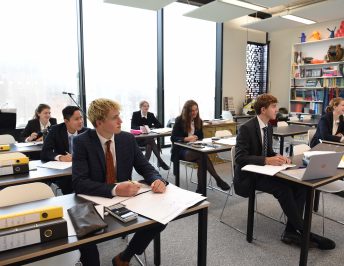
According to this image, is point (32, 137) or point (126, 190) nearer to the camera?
point (126, 190)

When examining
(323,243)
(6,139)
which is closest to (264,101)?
(323,243)

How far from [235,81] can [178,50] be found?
189cm

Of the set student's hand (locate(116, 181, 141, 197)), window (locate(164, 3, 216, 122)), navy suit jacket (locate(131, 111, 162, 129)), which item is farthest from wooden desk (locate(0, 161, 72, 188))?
window (locate(164, 3, 216, 122))

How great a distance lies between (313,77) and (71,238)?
7.29 metres

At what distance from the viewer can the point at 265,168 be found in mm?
2348

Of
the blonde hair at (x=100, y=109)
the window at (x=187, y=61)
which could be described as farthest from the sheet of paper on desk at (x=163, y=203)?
the window at (x=187, y=61)

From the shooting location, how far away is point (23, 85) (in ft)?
17.0

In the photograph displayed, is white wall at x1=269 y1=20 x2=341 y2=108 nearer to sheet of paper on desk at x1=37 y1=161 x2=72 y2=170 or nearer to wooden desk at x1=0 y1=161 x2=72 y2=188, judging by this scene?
sheet of paper on desk at x1=37 y1=161 x2=72 y2=170

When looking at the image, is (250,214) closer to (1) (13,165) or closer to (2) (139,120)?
(1) (13,165)

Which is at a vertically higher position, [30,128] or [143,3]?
[143,3]

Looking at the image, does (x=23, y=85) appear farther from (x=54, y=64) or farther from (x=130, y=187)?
(x=130, y=187)

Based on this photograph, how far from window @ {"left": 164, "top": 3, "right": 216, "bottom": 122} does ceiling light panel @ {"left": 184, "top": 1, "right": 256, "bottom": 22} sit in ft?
2.74

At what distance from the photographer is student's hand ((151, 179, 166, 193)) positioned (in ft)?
5.62

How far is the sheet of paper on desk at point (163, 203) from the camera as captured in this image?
1.42 m
